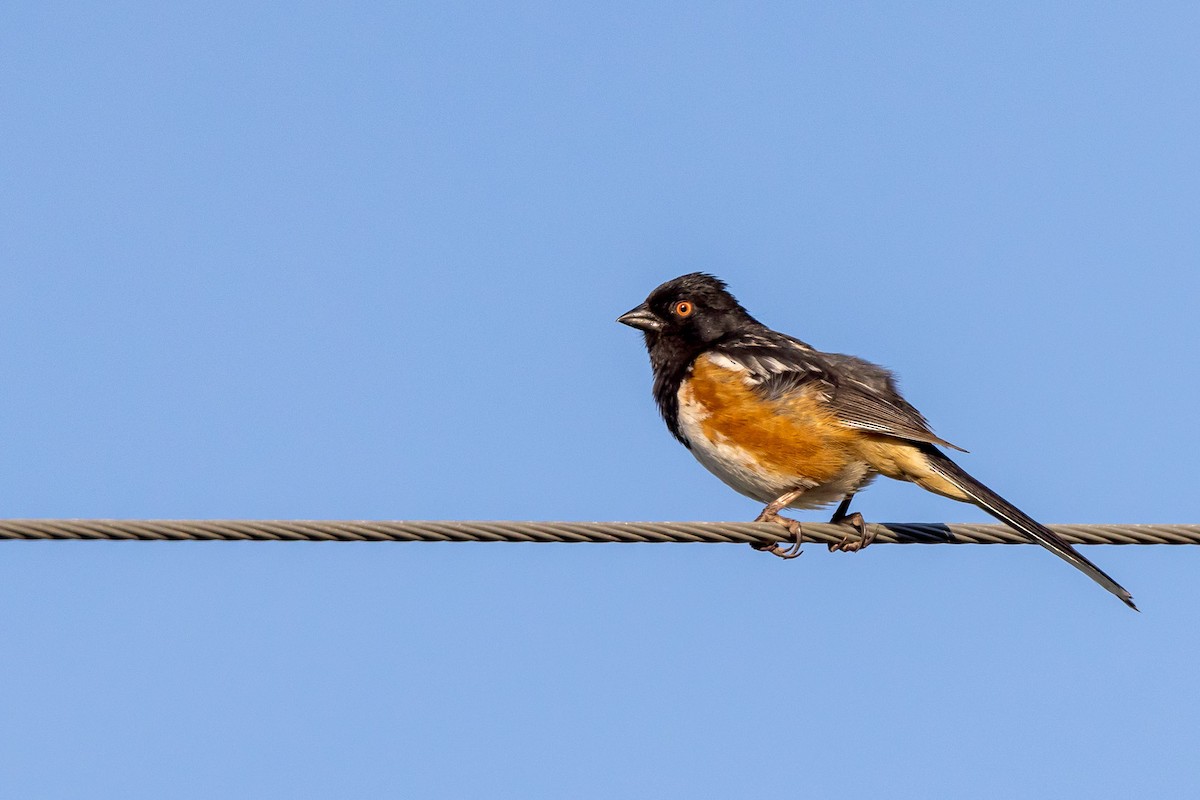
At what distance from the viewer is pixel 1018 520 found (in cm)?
584

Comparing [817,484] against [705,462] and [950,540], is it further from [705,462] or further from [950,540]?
[950,540]

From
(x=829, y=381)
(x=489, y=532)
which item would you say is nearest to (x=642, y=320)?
(x=829, y=381)

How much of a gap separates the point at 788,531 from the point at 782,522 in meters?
0.36

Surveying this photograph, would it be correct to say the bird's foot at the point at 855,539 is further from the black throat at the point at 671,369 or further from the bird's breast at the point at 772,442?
the black throat at the point at 671,369

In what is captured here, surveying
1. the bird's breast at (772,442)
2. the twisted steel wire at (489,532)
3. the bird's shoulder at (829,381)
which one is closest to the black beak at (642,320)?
the bird's shoulder at (829,381)

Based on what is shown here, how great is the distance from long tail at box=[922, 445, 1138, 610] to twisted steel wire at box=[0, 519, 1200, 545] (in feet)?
0.64

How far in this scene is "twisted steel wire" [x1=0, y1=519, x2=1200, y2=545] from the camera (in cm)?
432

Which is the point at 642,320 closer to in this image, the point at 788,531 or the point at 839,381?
the point at 839,381

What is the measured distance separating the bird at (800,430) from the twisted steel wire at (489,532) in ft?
2.97

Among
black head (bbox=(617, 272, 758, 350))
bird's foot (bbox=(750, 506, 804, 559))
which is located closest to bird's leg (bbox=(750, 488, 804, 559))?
bird's foot (bbox=(750, 506, 804, 559))

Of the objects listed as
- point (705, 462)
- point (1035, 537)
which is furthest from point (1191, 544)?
point (705, 462)

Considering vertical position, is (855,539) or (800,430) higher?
(800,430)

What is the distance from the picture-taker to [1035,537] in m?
5.59

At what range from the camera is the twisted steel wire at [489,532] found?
4.32m
